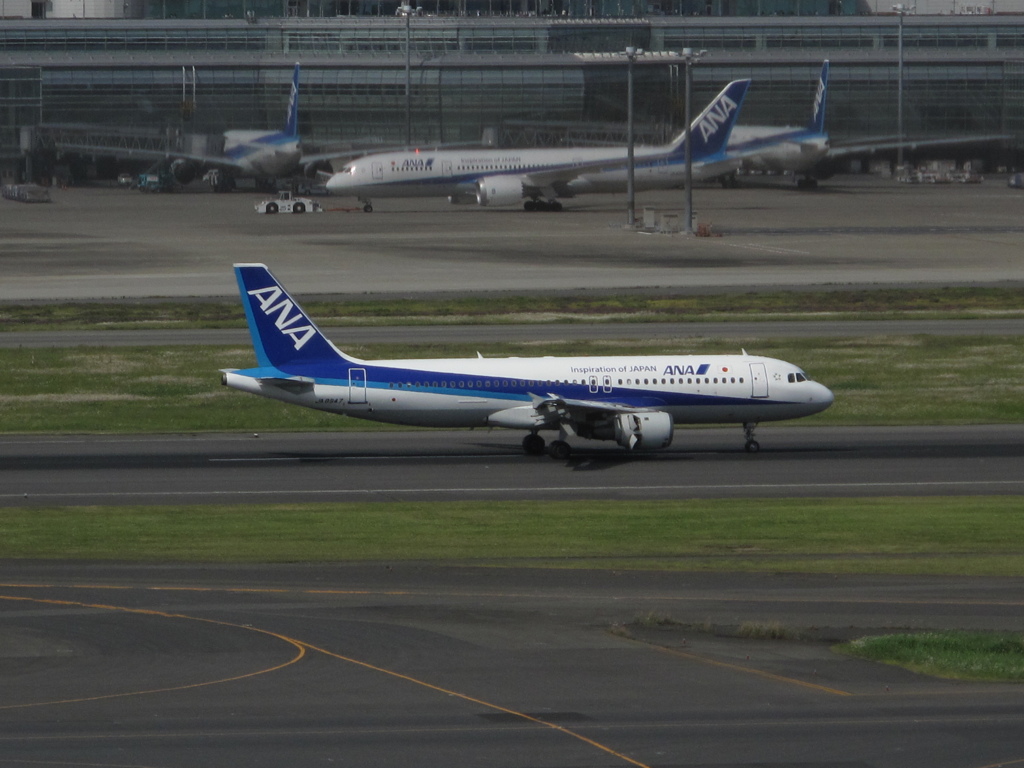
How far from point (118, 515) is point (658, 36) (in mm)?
156921

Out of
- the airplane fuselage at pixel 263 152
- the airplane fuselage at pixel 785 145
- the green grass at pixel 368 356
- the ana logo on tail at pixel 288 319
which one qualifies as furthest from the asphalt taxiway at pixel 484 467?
the airplane fuselage at pixel 263 152

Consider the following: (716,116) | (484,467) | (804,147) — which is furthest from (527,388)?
(804,147)

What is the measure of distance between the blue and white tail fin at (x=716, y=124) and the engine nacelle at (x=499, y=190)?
49.3 feet

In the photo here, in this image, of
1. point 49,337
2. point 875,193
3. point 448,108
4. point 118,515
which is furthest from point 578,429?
point 448,108

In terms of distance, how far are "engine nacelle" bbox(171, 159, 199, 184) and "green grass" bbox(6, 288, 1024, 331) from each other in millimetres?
94870

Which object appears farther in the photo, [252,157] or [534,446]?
[252,157]

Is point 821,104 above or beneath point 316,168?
above

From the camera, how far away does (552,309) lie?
7781 centimetres

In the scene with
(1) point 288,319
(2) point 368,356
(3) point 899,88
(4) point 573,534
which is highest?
(3) point 899,88

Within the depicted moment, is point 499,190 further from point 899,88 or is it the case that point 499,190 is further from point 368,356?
point 368,356

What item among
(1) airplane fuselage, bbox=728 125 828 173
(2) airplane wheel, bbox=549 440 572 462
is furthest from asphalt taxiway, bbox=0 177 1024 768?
(1) airplane fuselage, bbox=728 125 828 173

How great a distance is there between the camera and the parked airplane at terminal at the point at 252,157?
549ft

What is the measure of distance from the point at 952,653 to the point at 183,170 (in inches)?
6235

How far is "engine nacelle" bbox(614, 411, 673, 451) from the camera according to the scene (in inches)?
1817
